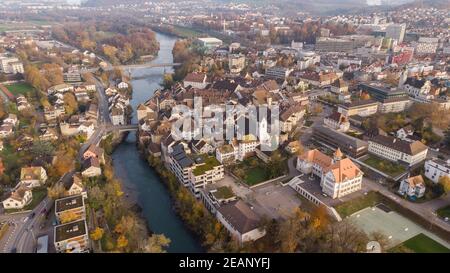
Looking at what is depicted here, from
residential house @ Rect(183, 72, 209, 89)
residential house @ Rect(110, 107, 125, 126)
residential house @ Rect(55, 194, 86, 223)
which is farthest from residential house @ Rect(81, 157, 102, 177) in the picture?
residential house @ Rect(183, 72, 209, 89)

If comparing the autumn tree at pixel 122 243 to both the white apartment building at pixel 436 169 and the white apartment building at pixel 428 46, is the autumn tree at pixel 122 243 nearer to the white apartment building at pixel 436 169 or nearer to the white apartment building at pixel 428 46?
the white apartment building at pixel 436 169

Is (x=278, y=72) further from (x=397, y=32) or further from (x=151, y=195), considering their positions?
(x=397, y=32)

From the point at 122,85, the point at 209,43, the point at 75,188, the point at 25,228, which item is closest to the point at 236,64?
the point at 122,85

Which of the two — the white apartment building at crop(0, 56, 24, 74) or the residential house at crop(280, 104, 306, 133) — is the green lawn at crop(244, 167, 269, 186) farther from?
the white apartment building at crop(0, 56, 24, 74)

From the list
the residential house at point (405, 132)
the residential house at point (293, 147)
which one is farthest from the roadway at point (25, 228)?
the residential house at point (405, 132)

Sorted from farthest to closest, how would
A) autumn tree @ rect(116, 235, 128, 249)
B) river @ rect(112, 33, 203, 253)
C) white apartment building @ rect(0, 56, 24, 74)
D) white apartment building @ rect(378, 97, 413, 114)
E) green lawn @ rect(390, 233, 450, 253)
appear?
white apartment building @ rect(0, 56, 24, 74) < white apartment building @ rect(378, 97, 413, 114) < river @ rect(112, 33, 203, 253) < green lawn @ rect(390, 233, 450, 253) < autumn tree @ rect(116, 235, 128, 249)

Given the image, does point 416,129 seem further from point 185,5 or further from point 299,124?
point 185,5

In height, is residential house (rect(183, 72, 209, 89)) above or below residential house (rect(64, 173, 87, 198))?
above
